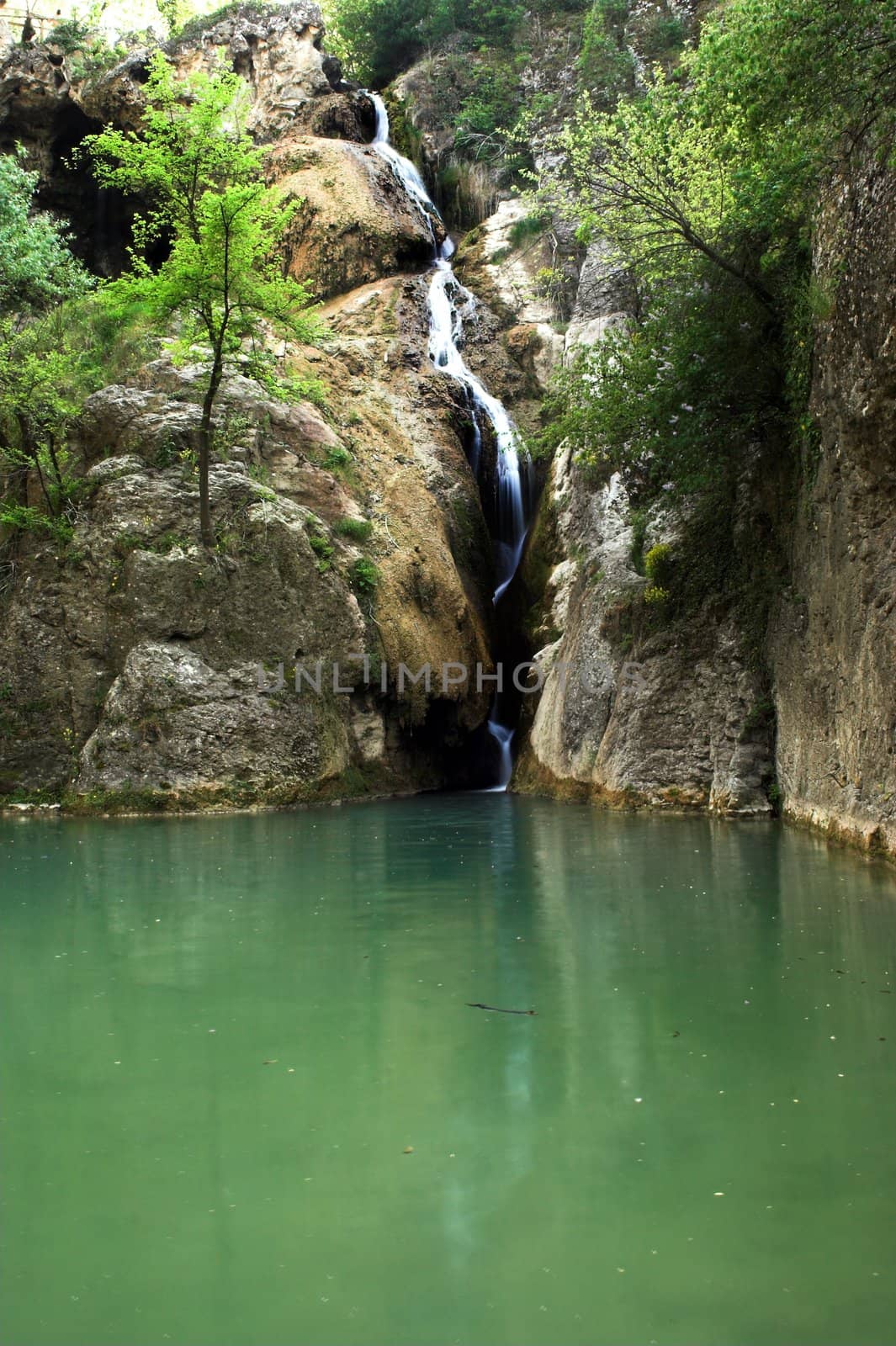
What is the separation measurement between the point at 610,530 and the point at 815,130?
11.0m

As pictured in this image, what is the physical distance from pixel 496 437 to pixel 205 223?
10.0m

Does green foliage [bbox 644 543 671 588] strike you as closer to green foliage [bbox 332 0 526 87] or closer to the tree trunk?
the tree trunk

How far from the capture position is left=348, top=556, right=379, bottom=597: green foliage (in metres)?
23.1

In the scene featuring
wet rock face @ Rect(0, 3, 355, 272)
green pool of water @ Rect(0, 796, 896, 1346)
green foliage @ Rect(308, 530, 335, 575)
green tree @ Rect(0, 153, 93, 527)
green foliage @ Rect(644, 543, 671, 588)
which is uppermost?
wet rock face @ Rect(0, 3, 355, 272)

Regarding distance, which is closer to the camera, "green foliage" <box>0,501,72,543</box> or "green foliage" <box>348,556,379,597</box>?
"green foliage" <box>0,501,72,543</box>

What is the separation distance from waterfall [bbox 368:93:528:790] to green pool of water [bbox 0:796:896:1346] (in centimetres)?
1541

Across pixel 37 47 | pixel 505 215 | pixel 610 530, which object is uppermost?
pixel 37 47

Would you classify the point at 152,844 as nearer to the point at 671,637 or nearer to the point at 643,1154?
the point at 671,637

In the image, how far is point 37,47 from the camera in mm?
33125

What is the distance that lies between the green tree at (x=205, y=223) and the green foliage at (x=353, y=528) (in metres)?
3.24

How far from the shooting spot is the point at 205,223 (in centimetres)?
1992

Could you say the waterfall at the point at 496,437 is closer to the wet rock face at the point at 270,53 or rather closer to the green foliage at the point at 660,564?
the green foliage at the point at 660,564

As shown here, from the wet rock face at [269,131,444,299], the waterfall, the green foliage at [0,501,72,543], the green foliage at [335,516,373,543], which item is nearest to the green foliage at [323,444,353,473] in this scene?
the green foliage at [335,516,373,543]

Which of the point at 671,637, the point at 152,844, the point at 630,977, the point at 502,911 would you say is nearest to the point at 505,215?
the point at 671,637
